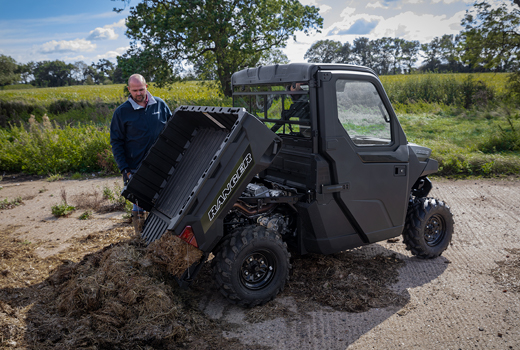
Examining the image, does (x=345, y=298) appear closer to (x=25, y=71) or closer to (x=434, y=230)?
(x=434, y=230)

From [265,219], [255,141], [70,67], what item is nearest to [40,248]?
[265,219]

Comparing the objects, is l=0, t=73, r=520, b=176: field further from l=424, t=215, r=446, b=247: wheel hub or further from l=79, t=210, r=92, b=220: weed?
l=424, t=215, r=446, b=247: wheel hub

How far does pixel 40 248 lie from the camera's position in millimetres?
5500

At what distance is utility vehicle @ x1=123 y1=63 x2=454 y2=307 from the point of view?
3531mm

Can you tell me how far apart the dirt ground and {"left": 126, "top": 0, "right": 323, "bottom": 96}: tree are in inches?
516

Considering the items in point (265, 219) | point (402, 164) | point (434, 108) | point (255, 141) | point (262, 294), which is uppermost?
point (255, 141)

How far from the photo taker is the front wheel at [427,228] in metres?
4.91

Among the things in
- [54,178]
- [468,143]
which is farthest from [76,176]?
[468,143]

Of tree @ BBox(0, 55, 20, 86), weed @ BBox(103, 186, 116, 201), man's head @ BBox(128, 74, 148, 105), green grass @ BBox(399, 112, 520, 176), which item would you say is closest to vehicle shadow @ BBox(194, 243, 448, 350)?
man's head @ BBox(128, 74, 148, 105)

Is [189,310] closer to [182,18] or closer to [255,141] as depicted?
[255,141]

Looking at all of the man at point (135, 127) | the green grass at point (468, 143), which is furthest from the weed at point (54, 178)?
the green grass at point (468, 143)

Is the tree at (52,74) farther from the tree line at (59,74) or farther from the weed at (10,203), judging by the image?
the weed at (10,203)

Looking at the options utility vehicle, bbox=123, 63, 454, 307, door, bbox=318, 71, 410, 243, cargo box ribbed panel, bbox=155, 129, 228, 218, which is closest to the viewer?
utility vehicle, bbox=123, 63, 454, 307

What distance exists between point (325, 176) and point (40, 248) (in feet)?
13.9
